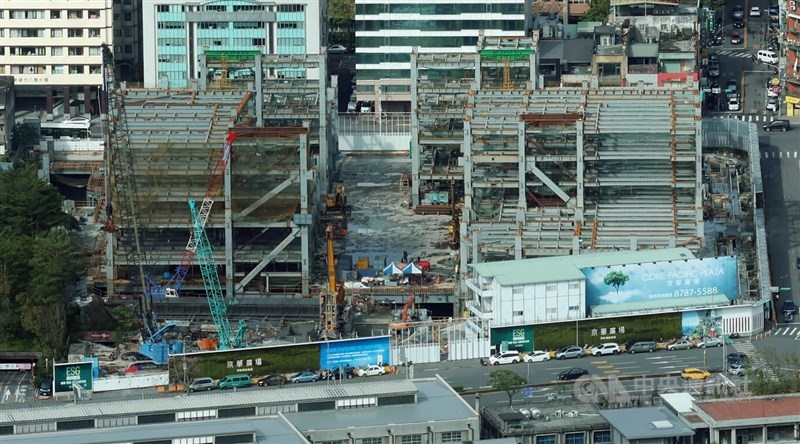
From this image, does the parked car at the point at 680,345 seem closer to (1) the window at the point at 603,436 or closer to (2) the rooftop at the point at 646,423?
(2) the rooftop at the point at 646,423

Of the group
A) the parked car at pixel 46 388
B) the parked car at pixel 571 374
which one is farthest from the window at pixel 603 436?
the parked car at pixel 46 388

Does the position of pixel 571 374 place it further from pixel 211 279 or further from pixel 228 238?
pixel 228 238

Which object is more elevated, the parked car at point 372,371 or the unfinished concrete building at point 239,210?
the unfinished concrete building at point 239,210

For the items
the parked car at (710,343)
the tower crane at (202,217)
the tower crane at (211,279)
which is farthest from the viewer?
the tower crane at (202,217)

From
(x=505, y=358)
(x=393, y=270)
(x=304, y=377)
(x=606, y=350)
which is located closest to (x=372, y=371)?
(x=304, y=377)

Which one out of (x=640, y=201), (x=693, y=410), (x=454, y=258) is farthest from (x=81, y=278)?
(x=693, y=410)

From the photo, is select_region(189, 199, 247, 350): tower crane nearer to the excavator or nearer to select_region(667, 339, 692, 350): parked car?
the excavator

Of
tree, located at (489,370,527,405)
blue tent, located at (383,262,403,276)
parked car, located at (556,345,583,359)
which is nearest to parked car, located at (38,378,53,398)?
tree, located at (489,370,527,405)
